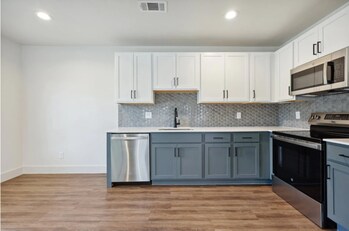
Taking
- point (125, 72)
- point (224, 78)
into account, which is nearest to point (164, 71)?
point (125, 72)

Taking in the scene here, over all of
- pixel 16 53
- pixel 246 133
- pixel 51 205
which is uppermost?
pixel 16 53

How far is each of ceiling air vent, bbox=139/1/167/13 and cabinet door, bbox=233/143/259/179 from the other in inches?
85.3

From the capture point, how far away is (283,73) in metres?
3.37

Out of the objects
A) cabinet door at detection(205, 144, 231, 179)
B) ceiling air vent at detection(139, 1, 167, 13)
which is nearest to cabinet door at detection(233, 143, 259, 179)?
cabinet door at detection(205, 144, 231, 179)

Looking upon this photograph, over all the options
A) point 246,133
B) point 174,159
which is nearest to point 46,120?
point 174,159

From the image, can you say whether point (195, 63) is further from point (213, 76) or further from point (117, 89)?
point (117, 89)

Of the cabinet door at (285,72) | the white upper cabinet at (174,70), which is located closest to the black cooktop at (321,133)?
the cabinet door at (285,72)

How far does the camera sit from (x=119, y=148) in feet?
10.8

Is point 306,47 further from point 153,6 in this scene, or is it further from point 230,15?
point 153,6

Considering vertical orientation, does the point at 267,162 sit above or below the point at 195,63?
below

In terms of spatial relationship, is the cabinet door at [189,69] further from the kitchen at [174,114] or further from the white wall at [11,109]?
the white wall at [11,109]

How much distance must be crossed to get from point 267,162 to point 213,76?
5.30ft

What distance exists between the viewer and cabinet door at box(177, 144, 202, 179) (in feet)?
10.9

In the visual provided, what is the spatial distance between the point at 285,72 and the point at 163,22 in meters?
1.97
